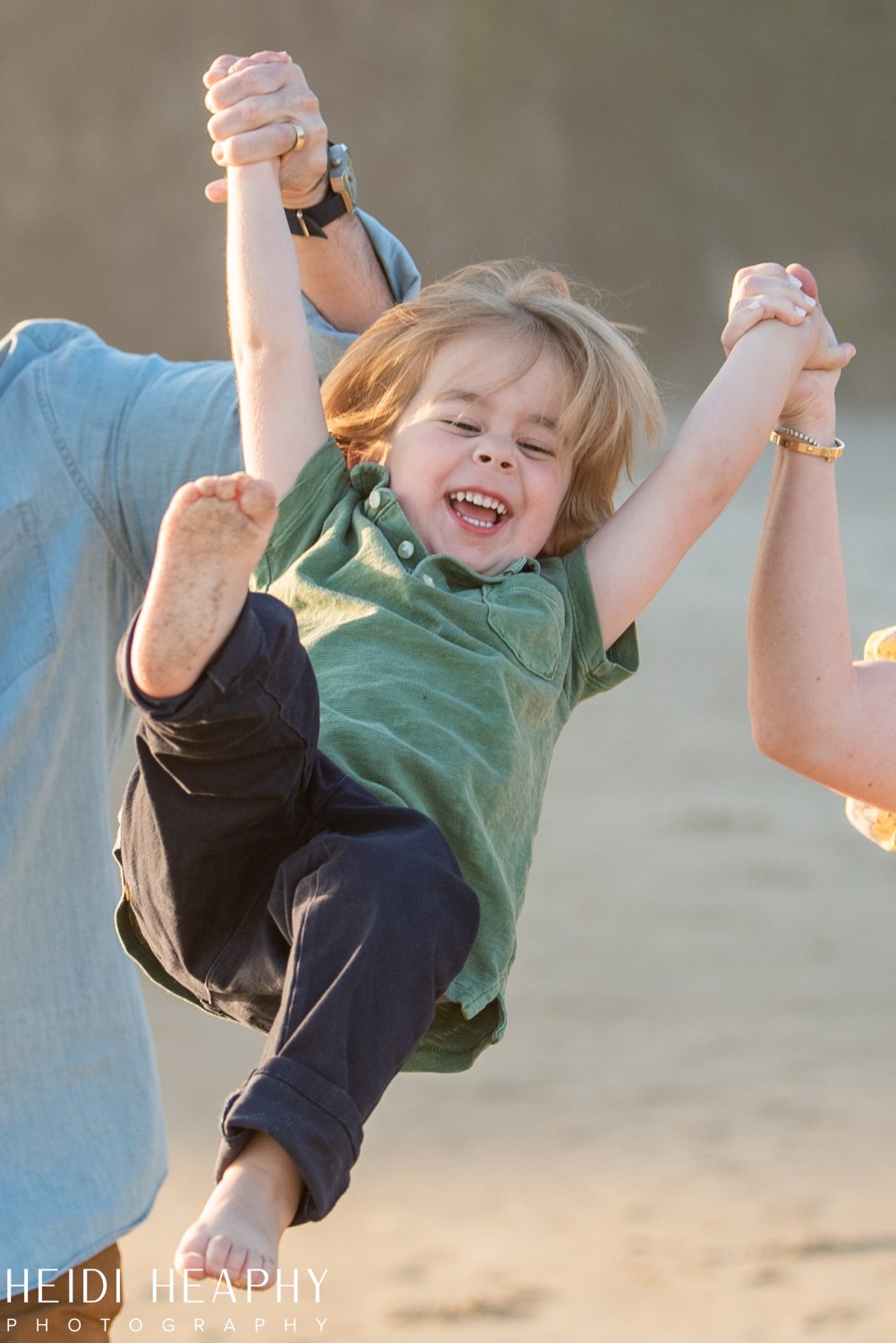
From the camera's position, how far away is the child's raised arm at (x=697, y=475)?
1.94 m

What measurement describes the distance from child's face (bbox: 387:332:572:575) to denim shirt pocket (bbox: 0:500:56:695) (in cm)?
43

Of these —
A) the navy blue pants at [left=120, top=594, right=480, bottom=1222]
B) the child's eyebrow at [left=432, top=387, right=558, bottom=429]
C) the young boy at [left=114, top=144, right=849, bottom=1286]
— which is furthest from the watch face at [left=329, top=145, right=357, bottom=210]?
the navy blue pants at [left=120, top=594, right=480, bottom=1222]

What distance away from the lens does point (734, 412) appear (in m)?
1.95

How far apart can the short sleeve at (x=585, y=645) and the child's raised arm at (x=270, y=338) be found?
304 millimetres

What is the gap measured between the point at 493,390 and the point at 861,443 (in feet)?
44.5

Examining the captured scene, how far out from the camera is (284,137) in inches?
74.8

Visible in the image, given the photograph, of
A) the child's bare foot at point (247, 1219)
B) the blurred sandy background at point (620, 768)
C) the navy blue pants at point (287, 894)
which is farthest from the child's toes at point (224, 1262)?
the blurred sandy background at point (620, 768)

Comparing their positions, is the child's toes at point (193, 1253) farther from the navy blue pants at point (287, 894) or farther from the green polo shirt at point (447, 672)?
the green polo shirt at point (447, 672)

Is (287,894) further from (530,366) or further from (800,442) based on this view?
(800,442)

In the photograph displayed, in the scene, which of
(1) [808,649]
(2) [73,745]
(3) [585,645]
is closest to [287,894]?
(3) [585,645]

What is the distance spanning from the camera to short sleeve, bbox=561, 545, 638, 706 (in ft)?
6.30

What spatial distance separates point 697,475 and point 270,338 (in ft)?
1.55

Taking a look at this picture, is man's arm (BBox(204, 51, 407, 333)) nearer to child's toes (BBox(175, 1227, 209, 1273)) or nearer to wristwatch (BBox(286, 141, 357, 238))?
wristwatch (BBox(286, 141, 357, 238))

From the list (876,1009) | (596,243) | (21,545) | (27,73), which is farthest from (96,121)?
(21,545)
